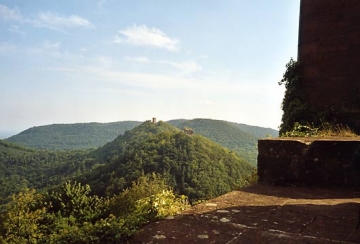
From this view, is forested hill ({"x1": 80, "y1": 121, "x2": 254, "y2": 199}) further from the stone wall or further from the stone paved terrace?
the stone paved terrace

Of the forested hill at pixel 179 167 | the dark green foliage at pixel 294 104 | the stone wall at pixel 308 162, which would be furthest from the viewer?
the forested hill at pixel 179 167

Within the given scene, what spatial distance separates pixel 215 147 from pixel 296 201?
295 ft

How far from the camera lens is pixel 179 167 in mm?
80500

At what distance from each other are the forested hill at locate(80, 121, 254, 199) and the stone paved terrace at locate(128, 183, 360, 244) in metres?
59.0

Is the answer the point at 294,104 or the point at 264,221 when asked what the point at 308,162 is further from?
the point at 294,104

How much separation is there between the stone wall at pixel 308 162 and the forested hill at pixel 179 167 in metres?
58.0

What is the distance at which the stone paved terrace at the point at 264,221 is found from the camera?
8.15ft

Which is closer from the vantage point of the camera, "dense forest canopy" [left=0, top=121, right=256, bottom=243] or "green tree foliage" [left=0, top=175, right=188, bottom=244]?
"green tree foliage" [left=0, top=175, right=188, bottom=244]

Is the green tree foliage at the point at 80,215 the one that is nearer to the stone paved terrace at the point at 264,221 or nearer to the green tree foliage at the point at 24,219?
the green tree foliage at the point at 24,219

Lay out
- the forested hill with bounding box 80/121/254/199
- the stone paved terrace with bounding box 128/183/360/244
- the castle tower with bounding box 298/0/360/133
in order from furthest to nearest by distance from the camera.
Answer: the forested hill with bounding box 80/121/254/199 < the castle tower with bounding box 298/0/360/133 < the stone paved terrace with bounding box 128/183/360/244

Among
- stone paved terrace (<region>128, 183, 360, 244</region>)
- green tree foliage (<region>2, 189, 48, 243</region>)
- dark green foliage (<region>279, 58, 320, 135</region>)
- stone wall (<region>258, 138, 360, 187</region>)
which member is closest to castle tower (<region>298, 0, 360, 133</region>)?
dark green foliage (<region>279, 58, 320, 135</region>)

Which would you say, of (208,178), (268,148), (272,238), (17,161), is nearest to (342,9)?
(268,148)

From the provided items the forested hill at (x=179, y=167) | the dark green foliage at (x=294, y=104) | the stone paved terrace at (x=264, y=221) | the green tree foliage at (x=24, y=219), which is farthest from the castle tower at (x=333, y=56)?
the forested hill at (x=179, y=167)

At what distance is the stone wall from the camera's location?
4.59m
